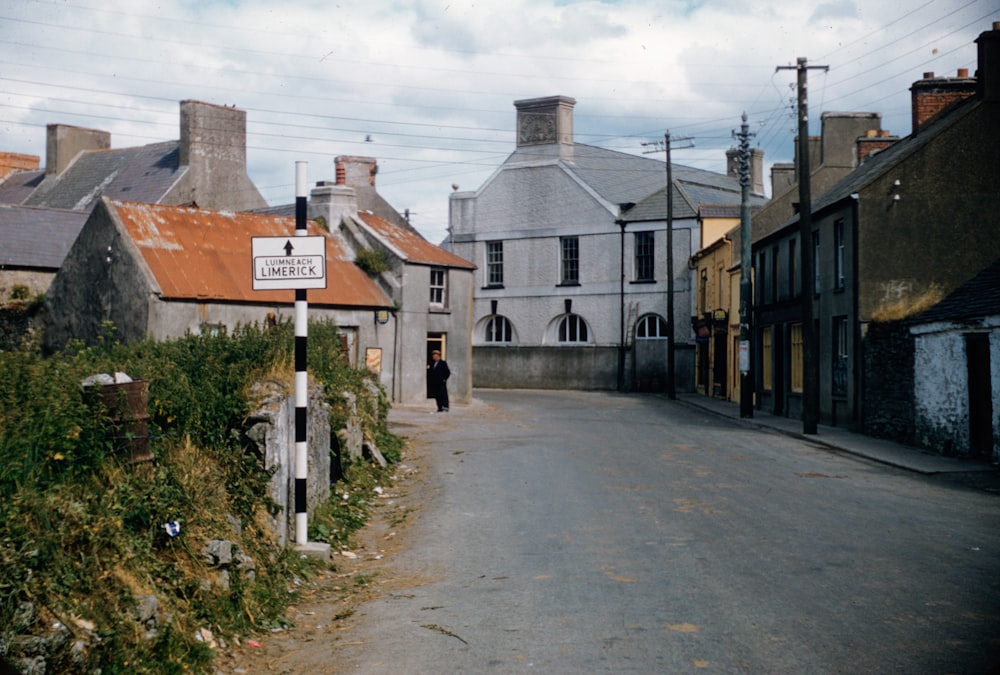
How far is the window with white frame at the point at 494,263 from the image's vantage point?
53.8 meters

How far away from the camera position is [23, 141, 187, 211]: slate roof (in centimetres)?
4916

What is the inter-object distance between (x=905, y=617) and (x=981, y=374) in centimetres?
1395

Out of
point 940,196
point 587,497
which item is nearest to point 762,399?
point 940,196

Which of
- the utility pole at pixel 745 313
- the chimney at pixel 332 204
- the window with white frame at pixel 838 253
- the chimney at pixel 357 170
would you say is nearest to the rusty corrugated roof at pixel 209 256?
the chimney at pixel 332 204

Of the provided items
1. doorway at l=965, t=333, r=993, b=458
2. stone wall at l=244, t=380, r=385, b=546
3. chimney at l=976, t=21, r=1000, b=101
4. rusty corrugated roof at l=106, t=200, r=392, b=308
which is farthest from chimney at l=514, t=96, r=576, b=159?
stone wall at l=244, t=380, r=385, b=546

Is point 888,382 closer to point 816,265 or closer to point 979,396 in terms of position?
point 979,396

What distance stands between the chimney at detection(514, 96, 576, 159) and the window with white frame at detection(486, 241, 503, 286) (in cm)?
551

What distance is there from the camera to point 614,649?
6.47m

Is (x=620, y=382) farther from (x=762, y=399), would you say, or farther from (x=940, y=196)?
(x=940, y=196)

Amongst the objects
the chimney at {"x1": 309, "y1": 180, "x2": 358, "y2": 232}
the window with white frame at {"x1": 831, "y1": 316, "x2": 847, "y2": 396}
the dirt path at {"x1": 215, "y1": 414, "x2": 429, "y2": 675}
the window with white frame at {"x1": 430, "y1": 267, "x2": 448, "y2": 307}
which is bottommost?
the dirt path at {"x1": 215, "y1": 414, "x2": 429, "y2": 675}

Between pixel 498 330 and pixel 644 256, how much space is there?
886 cm

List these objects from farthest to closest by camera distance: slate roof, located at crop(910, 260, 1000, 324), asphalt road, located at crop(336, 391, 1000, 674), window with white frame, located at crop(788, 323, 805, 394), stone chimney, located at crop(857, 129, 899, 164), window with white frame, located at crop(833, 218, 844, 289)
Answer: stone chimney, located at crop(857, 129, 899, 164) < window with white frame, located at crop(788, 323, 805, 394) < window with white frame, located at crop(833, 218, 844, 289) < slate roof, located at crop(910, 260, 1000, 324) < asphalt road, located at crop(336, 391, 1000, 674)

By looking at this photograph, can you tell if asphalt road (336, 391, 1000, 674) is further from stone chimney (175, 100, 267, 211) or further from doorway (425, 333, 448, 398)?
stone chimney (175, 100, 267, 211)

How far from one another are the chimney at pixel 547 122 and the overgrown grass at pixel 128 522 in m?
44.1
